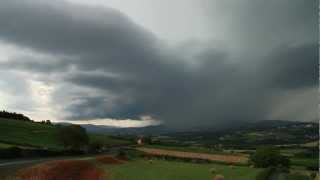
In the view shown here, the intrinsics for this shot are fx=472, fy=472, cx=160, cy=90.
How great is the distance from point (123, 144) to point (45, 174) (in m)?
120

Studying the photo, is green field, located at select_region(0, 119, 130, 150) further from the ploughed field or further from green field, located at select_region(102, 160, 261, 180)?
green field, located at select_region(102, 160, 261, 180)

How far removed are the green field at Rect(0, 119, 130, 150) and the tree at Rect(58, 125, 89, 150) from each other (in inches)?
201

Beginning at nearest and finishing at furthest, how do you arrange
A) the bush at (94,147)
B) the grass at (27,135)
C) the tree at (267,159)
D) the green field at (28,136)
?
the tree at (267,159) → the bush at (94,147) → the green field at (28,136) → the grass at (27,135)

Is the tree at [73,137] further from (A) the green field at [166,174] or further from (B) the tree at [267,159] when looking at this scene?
(A) the green field at [166,174]

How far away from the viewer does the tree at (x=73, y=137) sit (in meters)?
135

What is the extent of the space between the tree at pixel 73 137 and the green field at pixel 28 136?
5112 millimetres

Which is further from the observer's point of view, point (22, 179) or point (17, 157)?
point (17, 157)

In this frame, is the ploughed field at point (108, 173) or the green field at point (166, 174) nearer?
the ploughed field at point (108, 173)

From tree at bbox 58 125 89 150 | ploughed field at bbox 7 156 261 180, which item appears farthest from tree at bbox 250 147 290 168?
tree at bbox 58 125 89 150

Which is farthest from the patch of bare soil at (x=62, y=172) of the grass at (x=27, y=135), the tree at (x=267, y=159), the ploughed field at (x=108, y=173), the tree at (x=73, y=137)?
the grass at (x=27, y=135)

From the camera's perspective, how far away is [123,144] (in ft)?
604

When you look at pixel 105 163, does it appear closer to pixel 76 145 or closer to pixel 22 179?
pixel 22 179

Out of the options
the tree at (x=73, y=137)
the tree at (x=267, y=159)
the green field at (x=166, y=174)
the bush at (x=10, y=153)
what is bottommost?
the green field at (x=166, y=174)

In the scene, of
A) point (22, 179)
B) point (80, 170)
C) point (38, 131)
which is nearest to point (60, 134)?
point (38, 131)
